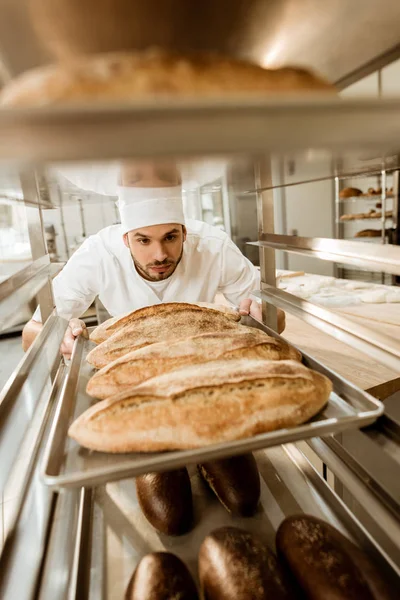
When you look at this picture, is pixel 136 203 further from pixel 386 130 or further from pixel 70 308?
pixel 386 130

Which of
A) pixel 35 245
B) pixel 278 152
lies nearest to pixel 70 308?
pixel 35 245

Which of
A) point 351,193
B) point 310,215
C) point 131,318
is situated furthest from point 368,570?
point 310,215

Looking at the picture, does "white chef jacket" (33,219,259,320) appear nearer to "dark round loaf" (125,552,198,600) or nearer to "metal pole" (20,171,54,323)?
"metal pole" (20,171,54,323)

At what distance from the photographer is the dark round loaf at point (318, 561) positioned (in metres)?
0.55

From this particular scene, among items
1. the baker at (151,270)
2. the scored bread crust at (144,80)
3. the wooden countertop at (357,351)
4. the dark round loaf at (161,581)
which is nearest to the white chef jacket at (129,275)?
the baker at (151,270)

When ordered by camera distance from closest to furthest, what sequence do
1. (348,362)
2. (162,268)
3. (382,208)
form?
1. (348,362)
2. (162,268)
3. (382,208)

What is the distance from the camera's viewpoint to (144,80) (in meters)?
0.39

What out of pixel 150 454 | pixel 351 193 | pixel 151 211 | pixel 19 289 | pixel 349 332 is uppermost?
pixel 351 193

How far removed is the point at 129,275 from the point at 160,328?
3.71 ft

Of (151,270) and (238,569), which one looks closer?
(238,569)

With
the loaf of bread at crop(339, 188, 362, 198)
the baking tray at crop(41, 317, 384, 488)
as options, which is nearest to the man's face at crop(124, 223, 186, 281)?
the baking tray at crop(41, 317, 384, 488)

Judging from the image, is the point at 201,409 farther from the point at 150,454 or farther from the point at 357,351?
the point at 357,351

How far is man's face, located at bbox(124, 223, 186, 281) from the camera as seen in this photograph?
1637 millimetres

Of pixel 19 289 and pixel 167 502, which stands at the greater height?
pixel 19 289
